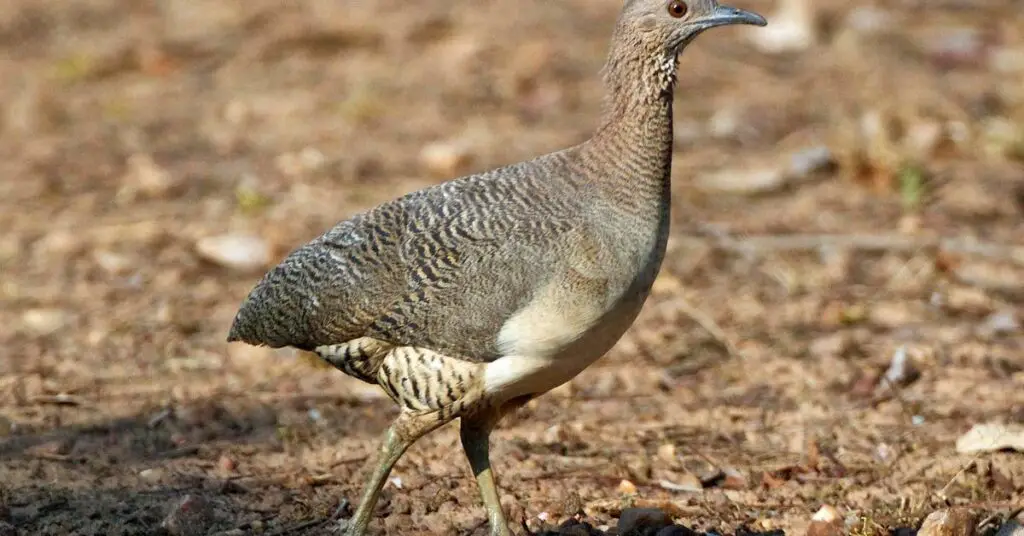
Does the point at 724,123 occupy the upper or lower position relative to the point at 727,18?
lower

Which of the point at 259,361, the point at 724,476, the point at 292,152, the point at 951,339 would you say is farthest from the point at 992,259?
the point at 292,152

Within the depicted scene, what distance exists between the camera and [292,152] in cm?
1075

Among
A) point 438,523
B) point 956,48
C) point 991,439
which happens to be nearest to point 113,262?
point 438,523

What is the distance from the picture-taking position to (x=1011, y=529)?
5324 mm

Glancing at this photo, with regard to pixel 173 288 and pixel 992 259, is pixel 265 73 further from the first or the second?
pixel 992 259

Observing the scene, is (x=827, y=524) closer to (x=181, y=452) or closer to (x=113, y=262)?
(x=181, y=452)

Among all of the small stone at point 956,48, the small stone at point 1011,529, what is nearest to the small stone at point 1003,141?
the small stone at point 956,48

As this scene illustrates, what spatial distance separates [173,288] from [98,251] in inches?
31.7

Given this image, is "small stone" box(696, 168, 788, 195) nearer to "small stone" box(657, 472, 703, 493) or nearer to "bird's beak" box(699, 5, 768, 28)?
"small stone" box(657, 472, 703, 493)

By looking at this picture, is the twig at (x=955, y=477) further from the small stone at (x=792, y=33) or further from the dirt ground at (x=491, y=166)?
the small stone at (x=792, y=33)

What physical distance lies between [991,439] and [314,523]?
109 inches

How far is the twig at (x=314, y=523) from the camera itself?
560cm

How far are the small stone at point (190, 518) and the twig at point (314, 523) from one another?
250 millimetres

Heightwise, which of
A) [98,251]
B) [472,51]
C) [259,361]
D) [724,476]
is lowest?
[724,476]
